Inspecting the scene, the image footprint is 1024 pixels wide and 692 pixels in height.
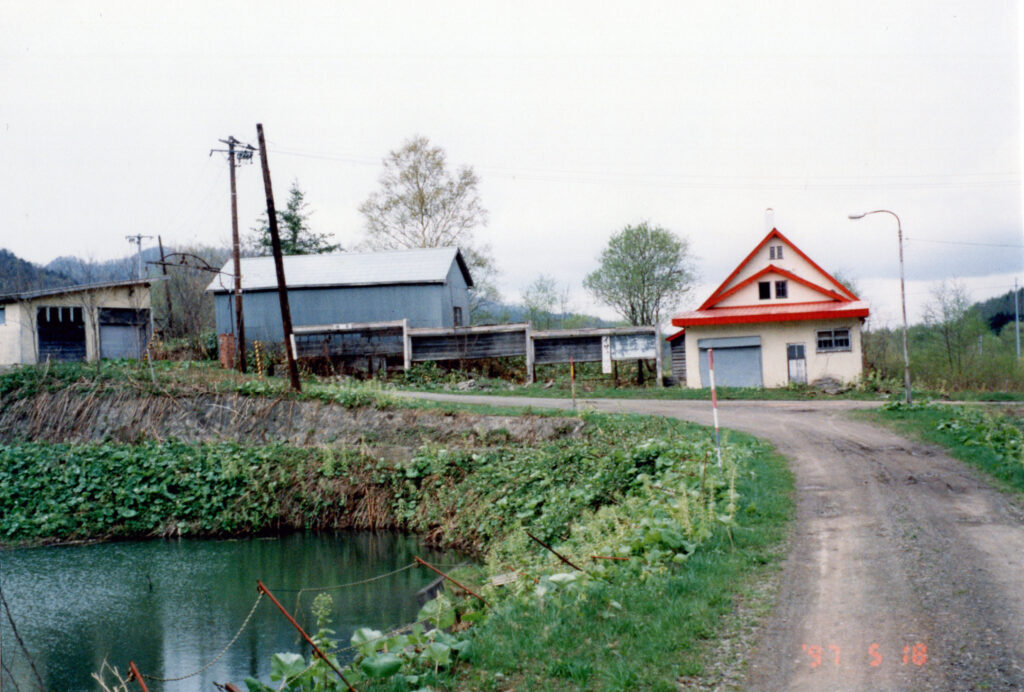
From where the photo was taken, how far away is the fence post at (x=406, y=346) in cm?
2981

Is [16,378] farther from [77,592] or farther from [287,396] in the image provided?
[77,592]

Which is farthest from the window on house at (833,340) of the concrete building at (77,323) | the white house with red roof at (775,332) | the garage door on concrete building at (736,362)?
the concrete building at (77,323)

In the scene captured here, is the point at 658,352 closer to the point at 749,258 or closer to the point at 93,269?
the point at 749,258

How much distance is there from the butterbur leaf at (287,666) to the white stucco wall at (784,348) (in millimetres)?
23503

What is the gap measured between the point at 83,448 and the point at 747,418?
17.6m

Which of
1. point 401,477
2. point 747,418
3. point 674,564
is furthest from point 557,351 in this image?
point 674,564

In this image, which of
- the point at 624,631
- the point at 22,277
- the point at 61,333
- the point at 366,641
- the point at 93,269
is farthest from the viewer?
the point at 93,269

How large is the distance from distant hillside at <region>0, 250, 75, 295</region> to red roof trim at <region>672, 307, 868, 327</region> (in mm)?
24084

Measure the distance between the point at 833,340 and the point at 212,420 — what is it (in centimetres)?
2136

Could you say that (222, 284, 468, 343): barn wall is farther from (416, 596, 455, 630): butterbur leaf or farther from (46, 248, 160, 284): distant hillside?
(416, 596, 455, 630): butterbur leaf

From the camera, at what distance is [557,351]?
29562mm

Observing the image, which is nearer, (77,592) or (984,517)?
(984,517)

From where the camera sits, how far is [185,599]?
12586mm

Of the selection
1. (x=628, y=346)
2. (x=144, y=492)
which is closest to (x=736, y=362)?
(x=628, y=346)
